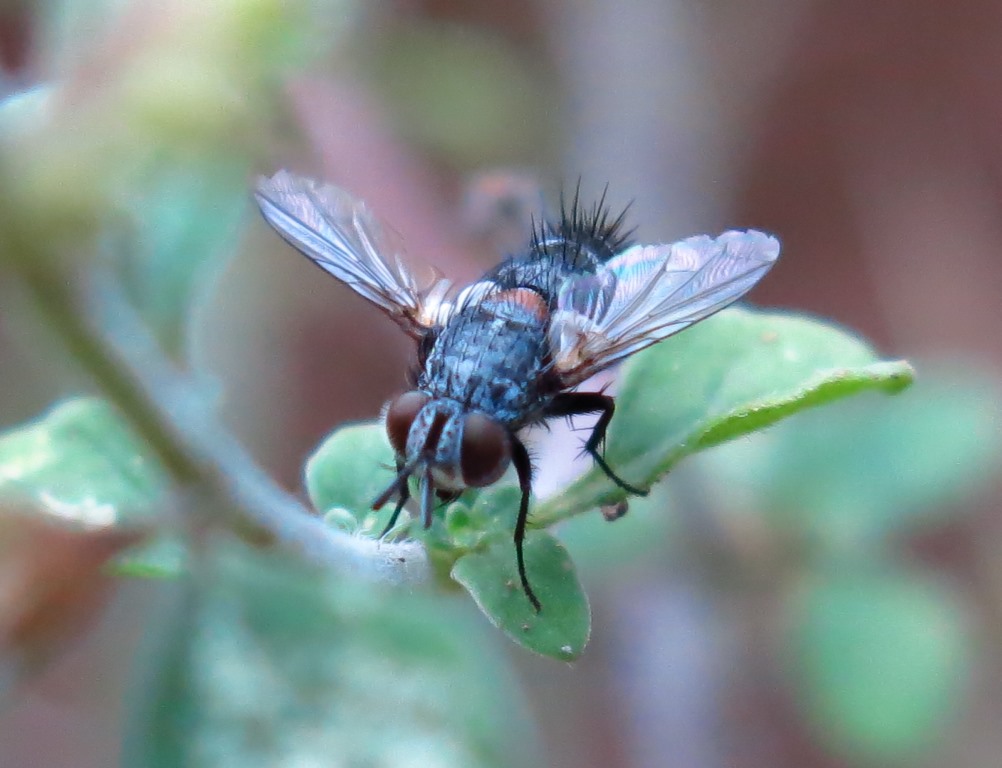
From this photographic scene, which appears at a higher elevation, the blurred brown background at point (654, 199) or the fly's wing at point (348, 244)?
the blurred brown background at point (654, 199)

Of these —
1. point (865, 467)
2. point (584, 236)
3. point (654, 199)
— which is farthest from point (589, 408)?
point (654, 199)

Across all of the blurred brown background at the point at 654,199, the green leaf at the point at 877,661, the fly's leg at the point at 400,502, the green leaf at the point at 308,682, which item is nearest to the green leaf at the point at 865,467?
the green leaf at the point at 877,661

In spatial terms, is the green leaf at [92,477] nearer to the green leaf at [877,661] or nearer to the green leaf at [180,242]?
the green leaf at [180,242]

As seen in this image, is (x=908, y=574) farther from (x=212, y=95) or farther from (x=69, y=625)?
(x=212, y=95)

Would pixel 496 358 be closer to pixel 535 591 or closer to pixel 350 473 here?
pixel 350 473

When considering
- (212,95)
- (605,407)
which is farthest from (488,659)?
(212,95)

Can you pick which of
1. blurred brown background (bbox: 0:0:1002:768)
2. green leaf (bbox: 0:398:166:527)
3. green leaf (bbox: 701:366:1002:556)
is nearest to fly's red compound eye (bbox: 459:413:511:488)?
green leaf (bbox: 0:398:166:527)

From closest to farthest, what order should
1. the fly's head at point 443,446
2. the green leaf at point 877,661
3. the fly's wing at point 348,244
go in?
the fly's head at point 443,446
the fly's wing at point 348,244
the green leaf at point 877,661

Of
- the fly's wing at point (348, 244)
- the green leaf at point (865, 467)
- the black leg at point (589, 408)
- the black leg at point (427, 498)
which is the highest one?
the green leaf at point (865, 467)
